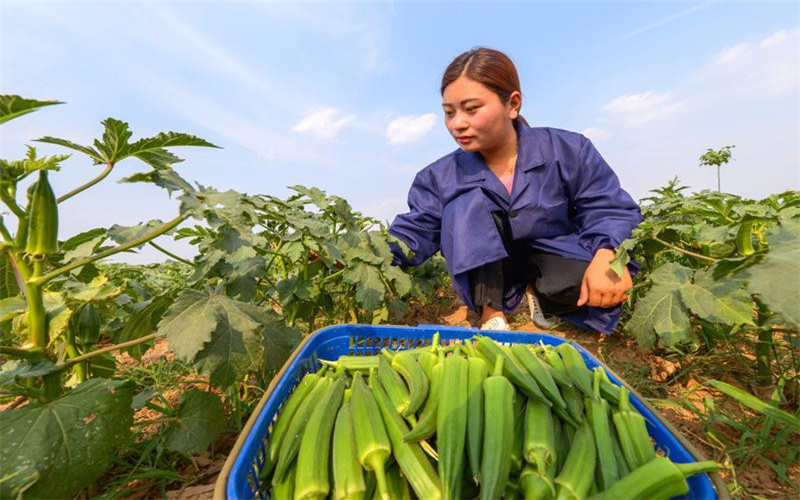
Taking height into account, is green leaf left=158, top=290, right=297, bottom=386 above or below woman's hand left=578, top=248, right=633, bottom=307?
above

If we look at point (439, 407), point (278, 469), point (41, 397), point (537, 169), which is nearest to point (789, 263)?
point (439, 407)

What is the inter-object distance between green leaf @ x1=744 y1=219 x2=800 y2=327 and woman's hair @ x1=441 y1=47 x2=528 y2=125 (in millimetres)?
2228

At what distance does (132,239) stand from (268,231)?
0.95 m

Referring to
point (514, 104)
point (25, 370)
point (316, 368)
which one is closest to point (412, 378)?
point (316, 368)

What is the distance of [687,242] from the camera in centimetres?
256

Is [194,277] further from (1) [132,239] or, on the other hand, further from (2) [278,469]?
(2) [278,469]

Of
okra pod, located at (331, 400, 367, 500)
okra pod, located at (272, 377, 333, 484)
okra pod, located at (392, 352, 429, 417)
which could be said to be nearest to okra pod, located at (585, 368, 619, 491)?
okra pod, located at (392, 352, 429, 417)

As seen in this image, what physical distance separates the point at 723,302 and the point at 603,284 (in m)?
0.83

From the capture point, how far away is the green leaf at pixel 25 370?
3.76 feet

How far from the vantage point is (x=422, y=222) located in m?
3.38

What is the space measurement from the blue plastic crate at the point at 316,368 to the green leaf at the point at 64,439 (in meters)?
0.42

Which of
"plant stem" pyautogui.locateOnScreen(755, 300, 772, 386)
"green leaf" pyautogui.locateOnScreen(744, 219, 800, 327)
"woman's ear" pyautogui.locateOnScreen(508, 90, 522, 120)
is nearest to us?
"green leaf" pyautogui.locateOnScreen(744, 219, 800, 327)

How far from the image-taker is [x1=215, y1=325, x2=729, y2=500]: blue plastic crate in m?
1.01

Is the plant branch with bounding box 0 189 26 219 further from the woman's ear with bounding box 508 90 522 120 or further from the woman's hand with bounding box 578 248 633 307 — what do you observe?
the woman's ear with bounding box 508 90 522 120
